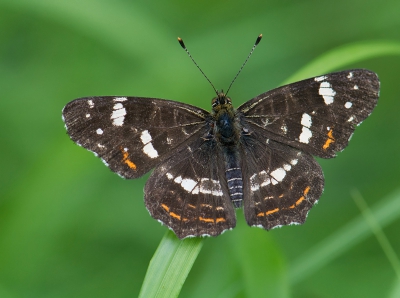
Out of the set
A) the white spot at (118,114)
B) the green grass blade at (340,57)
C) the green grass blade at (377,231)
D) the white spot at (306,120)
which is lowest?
the green grass blade at (377,231)

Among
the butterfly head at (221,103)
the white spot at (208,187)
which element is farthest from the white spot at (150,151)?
the butterfly head at (221,103)

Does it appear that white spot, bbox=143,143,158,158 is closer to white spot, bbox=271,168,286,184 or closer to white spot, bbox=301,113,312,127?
white spot, bbox=271,168,286,184

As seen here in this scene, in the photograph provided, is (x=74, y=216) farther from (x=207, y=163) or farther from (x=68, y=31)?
(x=68, y=31)

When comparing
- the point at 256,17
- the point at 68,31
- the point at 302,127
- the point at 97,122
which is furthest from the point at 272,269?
the point at 68,31

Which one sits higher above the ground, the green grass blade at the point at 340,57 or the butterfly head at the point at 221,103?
the green grass blade at the point at 340,57

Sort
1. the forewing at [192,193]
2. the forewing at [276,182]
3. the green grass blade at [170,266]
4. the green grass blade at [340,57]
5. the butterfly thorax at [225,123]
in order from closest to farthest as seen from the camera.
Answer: the green grass blade at [170,266] < the forewing at [192,193] < the forewing at [276,182] < the butterfly thorax at [225,123] < the green grass blade at [340,57]

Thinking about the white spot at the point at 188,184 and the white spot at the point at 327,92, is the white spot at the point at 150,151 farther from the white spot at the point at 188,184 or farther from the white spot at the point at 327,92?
the white spot at the point at 327,92

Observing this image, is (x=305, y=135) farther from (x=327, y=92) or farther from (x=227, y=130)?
(x=227, y=130)
